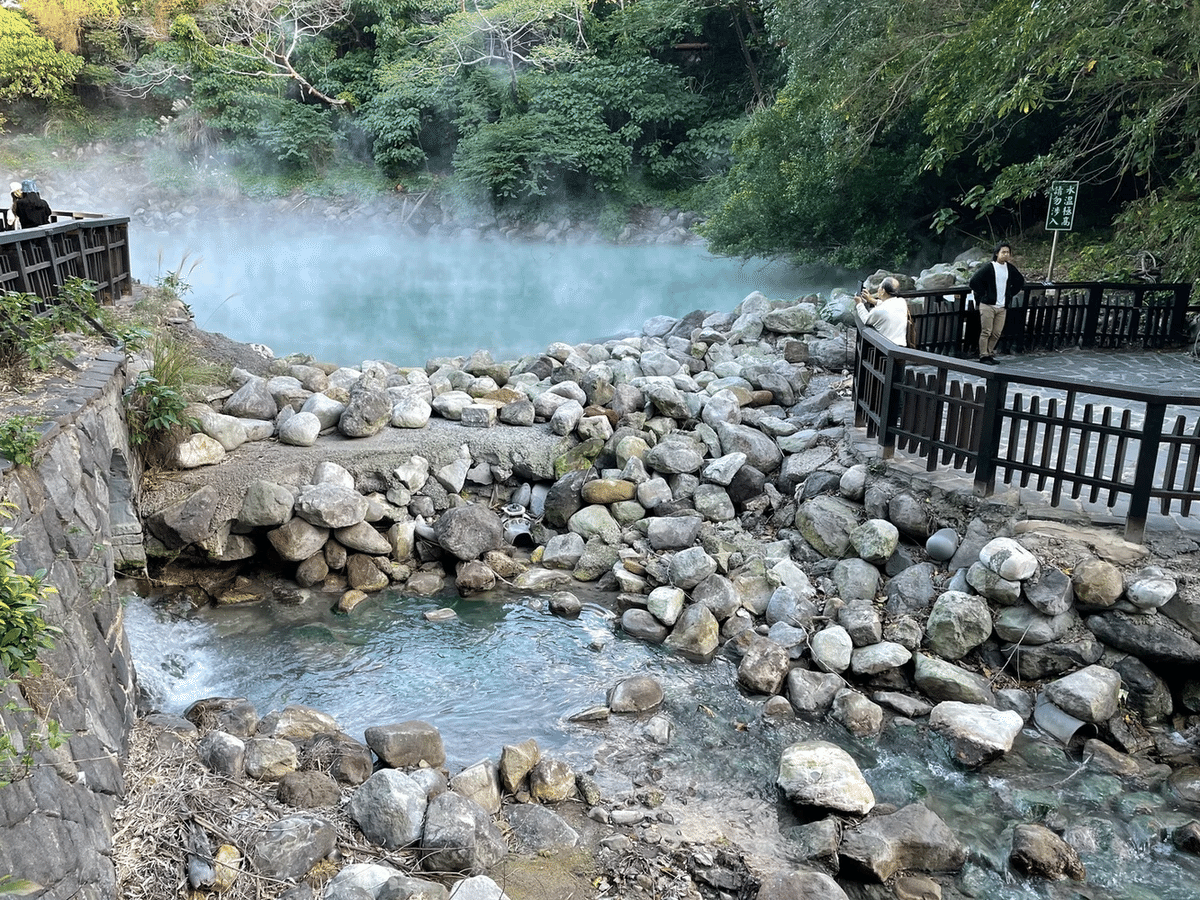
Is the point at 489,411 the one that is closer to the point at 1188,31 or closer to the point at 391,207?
the point at 1188,31

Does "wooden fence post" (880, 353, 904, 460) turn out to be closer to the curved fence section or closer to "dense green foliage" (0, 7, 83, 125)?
the curved fence section

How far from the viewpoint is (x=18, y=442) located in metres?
4.23

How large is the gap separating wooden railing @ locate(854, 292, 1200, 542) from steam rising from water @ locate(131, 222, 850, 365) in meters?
8.92

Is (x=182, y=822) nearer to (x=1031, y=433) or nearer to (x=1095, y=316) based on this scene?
(x=1031, y=433)

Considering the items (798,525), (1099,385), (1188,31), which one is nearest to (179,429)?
(798,525)

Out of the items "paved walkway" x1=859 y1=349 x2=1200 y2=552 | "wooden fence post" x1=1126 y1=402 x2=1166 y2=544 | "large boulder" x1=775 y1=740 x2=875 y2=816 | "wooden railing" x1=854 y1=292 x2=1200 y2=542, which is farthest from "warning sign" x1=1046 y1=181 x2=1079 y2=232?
"large boulder" x1=775 y1=740 x2=875 y2=816

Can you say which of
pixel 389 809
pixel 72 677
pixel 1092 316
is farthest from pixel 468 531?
pixel 1092 316

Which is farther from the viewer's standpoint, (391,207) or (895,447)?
(391,207)

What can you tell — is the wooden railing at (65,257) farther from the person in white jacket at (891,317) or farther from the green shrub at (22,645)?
the person in white jacket at (891,317)

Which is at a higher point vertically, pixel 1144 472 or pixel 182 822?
pixel 1144 472

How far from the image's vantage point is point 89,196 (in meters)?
29.7

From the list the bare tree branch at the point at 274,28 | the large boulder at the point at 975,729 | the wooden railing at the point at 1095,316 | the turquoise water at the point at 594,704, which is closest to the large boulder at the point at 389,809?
the turquoise water at the point at 594,704

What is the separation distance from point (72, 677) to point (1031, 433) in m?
5.96

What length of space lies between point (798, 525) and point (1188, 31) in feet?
21.6
